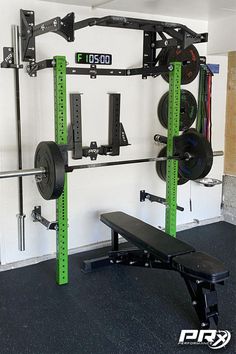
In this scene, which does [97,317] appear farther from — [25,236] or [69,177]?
[69,177]

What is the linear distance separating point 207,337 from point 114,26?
2.07m

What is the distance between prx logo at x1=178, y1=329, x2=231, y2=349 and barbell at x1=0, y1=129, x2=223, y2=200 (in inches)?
43.8

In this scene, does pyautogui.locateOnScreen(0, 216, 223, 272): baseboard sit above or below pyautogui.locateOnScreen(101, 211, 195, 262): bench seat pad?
below

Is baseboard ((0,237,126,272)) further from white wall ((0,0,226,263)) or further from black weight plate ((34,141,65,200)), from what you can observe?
black weight plate ((34,141,65,200))

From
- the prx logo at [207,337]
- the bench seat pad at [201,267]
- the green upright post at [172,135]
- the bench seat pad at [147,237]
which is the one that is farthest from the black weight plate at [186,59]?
the prx logo at [207,337]

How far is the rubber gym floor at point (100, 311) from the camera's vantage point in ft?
7.18

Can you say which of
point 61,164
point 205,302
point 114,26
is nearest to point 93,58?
point 114,26

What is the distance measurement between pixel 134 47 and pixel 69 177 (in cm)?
123

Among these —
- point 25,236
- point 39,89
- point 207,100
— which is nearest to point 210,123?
point 207,100

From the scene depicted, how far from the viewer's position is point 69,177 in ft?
10.8

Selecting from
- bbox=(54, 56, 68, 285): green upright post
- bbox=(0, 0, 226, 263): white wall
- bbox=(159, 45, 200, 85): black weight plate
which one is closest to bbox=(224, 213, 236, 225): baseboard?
bbox=(0, 0, 226, 263): white wall

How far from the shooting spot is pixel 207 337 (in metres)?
2.25

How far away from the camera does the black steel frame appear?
7.74 ft

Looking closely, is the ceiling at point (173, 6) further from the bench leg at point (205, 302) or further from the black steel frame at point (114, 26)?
the bench leg at point (205, 302)
